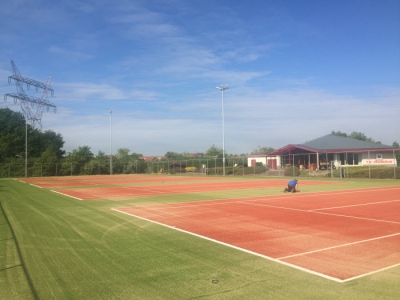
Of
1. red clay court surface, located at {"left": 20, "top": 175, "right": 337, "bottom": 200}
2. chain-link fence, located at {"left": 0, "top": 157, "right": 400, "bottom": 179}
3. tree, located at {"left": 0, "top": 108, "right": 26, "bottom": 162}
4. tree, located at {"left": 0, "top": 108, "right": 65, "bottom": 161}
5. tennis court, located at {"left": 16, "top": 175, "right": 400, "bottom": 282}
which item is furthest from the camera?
tree, located at {"left": 0, "top": 108, "right": 65, "bottom": 161}

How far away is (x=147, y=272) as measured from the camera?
Result: 6094mm

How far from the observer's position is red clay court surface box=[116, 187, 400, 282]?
6656 mm

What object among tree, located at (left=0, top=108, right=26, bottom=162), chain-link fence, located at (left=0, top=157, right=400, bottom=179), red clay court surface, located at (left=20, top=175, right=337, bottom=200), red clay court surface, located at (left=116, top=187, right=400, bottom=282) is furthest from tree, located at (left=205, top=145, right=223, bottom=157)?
red clay court surface, located at (left=116, top=187, right=400, bottom=282)

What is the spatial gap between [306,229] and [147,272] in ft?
17.6

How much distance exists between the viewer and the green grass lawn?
201 inches

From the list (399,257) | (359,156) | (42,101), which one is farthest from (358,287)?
(42,101)

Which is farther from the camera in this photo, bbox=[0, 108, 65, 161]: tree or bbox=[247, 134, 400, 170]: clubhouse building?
bbox=[0, 108, 65, 161]: tree

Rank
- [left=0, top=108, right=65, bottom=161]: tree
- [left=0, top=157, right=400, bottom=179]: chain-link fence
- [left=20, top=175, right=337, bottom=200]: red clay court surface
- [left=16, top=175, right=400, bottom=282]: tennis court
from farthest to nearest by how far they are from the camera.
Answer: [left=0, top=108, right=65, bottom=161]: tree, [left=0, top=157, right=400, bottom=179]: chain-link fence, [left=20, top=175, right=337, bottom=200]: red clay court surface, [left=16, top=175, right=400, bottom=282]: tennis court

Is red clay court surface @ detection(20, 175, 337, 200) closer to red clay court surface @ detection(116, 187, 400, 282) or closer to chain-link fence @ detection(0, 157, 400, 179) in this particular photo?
red clay court surface @ detection(116, 187, 400, 282)

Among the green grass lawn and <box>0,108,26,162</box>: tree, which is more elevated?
<box>0,108,26,162</box>: tree

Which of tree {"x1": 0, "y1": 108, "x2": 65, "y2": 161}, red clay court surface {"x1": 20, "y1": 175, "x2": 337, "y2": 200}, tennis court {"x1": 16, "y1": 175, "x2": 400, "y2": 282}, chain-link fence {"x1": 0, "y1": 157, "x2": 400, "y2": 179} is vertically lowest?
tennis court {"x1": 16, "y1": 175, "x2": 400, "y2": 282}

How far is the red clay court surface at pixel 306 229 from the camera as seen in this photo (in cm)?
666

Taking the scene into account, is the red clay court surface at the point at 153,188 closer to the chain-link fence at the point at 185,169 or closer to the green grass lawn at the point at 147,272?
the chain-link fence at the point at 185,169

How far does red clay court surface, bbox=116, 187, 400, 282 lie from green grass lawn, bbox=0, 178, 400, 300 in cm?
50
